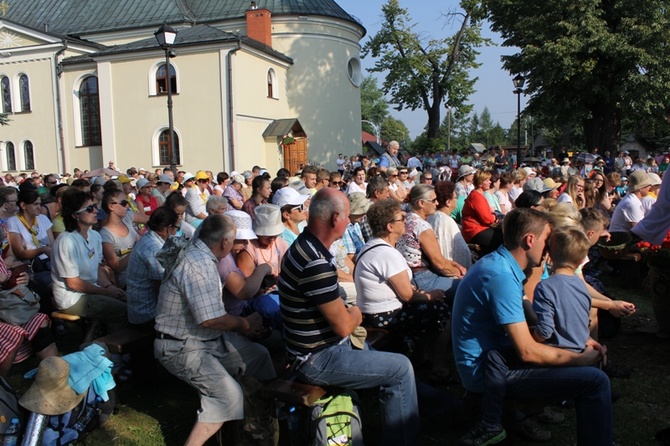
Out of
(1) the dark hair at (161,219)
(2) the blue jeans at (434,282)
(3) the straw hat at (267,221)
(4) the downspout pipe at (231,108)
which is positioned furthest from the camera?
(4) the downspout pipe at (231,108)

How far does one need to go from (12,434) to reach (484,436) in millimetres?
3026

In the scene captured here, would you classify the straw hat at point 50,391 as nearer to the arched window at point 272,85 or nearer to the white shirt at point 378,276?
the white shirt at point 378,276

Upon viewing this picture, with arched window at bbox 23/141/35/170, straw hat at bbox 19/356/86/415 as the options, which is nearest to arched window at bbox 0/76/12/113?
arched window at bbox 23/141/35/170

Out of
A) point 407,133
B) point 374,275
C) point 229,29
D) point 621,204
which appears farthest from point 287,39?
point 407,133

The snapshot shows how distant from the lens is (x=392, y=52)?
36.6m

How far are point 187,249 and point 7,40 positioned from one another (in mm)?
35572

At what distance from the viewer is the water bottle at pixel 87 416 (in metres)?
3.79

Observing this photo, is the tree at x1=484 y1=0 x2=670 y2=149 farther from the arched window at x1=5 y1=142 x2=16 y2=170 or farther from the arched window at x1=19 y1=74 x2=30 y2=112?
the arched window at x1=5 y1=142 x2=16 y2=170

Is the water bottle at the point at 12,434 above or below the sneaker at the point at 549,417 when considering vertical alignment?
above

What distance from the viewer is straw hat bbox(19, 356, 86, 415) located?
3.55 metres

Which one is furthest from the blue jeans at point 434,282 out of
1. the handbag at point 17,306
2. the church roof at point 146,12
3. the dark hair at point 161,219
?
the church roof at point 146,12

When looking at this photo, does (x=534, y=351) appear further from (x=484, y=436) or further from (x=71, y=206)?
(x=71, y=206)

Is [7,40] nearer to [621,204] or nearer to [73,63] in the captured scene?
[73,63]

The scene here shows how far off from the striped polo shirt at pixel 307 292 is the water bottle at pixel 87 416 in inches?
62.3
